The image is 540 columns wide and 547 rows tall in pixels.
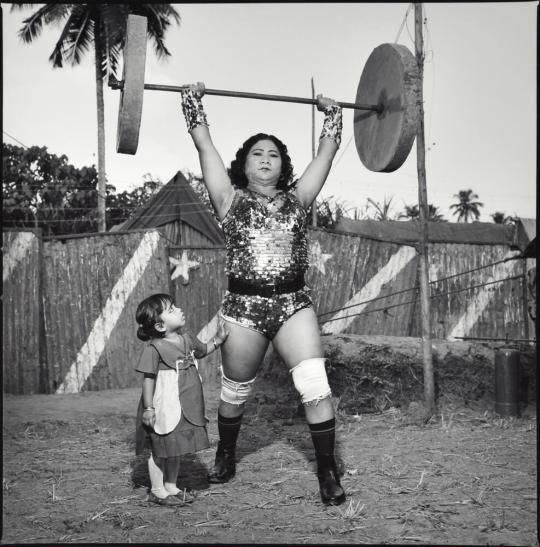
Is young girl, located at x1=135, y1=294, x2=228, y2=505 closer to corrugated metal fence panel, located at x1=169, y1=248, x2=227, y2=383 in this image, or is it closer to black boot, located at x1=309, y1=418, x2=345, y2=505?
black boot, located at x1=309, y1=418, x2=345, y2=505

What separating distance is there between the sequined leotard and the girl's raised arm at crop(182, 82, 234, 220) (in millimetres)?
73

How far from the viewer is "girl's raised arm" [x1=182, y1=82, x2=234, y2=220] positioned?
3.13m

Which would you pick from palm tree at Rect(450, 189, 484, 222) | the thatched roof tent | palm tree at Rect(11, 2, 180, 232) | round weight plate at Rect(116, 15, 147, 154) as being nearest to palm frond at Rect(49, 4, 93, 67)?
palm tree at Rect(11, 2, 180, 232)

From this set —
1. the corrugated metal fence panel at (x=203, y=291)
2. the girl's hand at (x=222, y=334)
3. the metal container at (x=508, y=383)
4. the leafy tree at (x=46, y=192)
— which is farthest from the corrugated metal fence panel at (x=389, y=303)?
the leafy tree at (x=46, y=192)

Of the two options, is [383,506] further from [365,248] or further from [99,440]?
[365,248]

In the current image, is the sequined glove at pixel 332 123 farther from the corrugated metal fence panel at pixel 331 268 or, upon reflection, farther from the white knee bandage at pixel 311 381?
the corrugated metal fence panel at pixel 331 268

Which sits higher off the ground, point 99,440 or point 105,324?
point 105,324

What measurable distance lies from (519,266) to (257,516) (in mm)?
7536

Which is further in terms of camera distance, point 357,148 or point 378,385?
point 378,385

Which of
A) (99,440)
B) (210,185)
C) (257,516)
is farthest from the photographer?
(99,440)

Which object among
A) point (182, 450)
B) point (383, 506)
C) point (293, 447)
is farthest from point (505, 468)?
point (182, 450)

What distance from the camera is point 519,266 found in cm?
891

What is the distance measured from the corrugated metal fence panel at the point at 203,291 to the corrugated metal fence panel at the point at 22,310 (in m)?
1.75

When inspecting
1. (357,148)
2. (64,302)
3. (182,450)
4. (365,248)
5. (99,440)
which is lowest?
(99,440)
